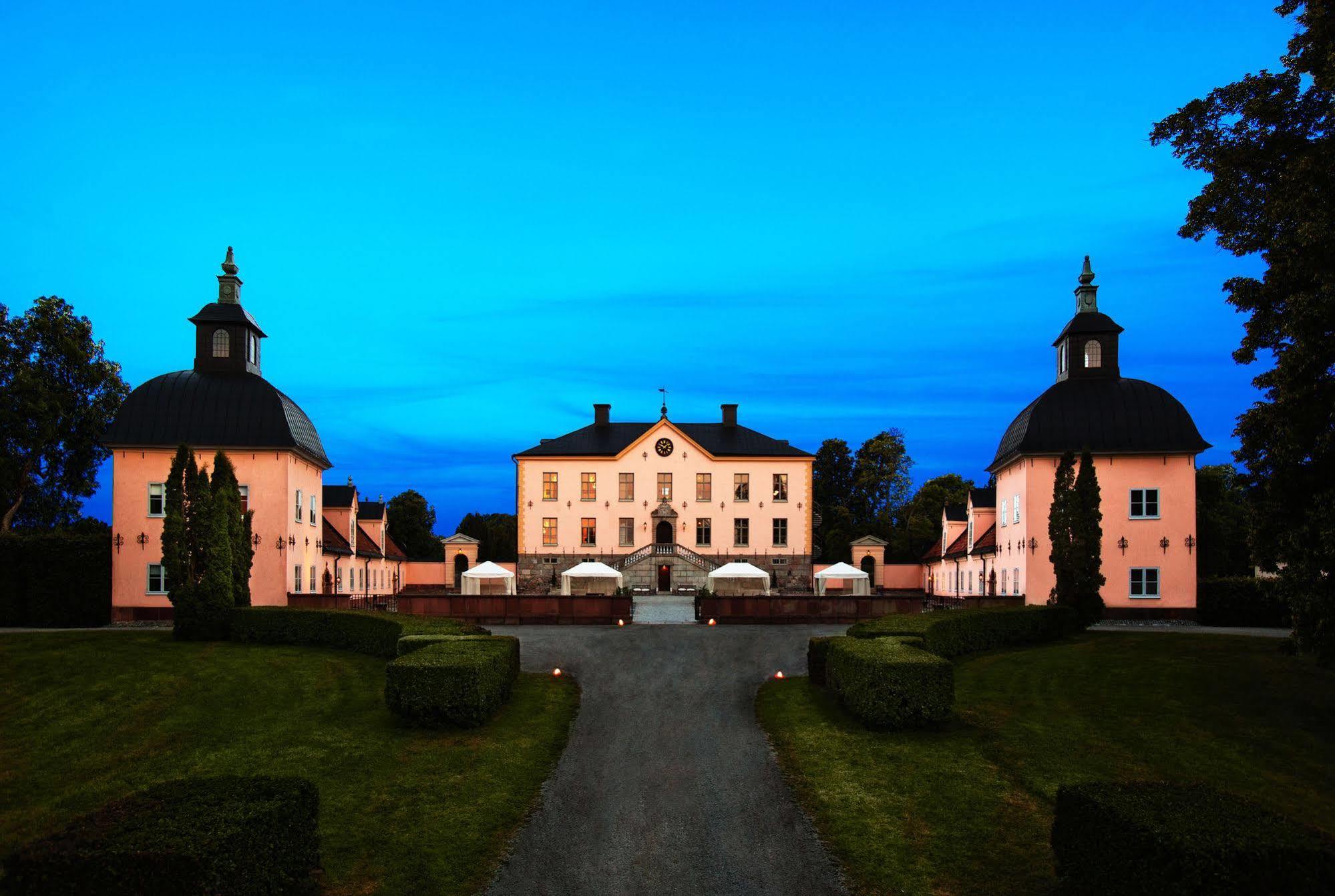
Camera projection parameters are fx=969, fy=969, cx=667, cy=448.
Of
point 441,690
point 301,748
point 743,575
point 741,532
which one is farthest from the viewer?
point 741,532

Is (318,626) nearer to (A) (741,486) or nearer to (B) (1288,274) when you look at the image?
(B) (1288,274)

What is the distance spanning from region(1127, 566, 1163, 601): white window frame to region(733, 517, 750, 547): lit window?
23.5 m

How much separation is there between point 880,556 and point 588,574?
2667cm

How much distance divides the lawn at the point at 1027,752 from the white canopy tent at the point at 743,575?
19848 mm

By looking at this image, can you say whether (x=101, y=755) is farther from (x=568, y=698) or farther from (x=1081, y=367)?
(x=1081, y=367)

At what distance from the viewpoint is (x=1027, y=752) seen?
52.6 ft

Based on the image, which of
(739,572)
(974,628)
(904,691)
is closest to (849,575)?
(739,572)

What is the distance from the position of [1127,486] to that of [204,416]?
38015 mm

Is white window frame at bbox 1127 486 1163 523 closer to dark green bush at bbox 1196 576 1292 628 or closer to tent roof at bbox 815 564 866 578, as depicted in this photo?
dark green bush at bbox 1196 576 1292 628

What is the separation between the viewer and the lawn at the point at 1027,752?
11594 mm

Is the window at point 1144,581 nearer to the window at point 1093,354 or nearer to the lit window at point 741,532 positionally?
the window at point 1093,354

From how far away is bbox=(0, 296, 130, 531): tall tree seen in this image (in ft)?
145

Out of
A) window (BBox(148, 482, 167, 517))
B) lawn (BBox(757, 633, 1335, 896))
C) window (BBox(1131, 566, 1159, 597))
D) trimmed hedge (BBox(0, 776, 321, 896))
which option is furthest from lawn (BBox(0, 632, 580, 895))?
window (BBox(1131, 566, 1159, 597))

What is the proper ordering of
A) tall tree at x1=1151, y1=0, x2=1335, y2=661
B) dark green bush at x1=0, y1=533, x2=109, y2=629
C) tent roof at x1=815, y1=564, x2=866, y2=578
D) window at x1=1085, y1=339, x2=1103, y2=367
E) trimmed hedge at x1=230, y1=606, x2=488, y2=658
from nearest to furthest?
tall tree at x1=1151, y1=0, x2=1335, y2=661
trimmed hedge at x1=230, y1=606, x2=488, y2=658
dark green bush at x1=0, y1=533, x2=109, y2=629
window at x1=1085, y1=339, x2=1103, y2=367
tent roof at x1=815, y1=564, x2=866, y2=578
